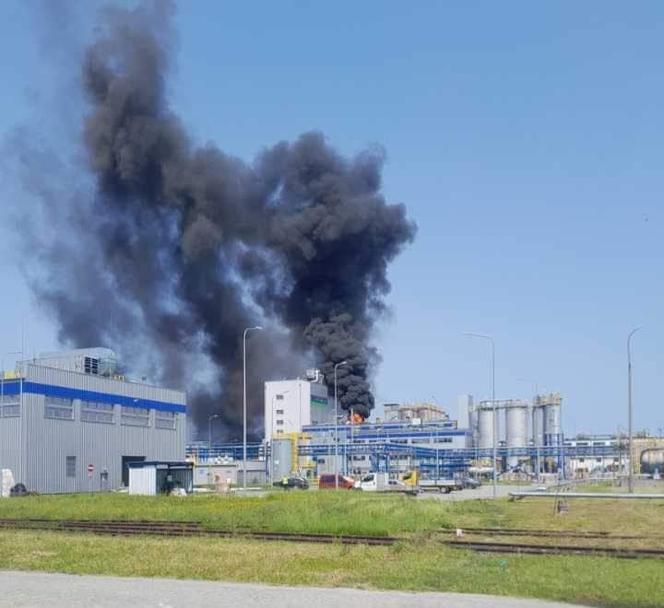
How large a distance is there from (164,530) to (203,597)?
1314cm

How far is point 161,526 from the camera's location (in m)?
28.1

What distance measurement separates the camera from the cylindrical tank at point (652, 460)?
109438mm

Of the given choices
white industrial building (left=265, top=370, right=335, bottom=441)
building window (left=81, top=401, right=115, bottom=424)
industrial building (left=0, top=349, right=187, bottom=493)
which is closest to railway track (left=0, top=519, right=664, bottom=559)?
industrial building (left=0, top=349, right=187, bottom=493)

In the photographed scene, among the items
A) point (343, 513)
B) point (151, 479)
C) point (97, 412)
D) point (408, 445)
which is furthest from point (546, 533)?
point (408, 445)

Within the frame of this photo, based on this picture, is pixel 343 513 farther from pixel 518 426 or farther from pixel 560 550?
pixel 518 426

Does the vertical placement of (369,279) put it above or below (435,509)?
above

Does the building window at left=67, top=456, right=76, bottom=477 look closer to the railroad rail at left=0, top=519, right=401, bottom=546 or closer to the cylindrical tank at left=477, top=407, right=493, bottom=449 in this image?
the railroad rail at left=0, top=519, right=401, bottom=546

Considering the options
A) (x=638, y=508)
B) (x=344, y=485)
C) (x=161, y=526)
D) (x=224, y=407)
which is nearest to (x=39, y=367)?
(x=344, y=485)

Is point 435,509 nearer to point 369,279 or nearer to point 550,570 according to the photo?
point 550,570

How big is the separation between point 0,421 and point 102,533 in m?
33.2

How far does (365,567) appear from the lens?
57.4 ft

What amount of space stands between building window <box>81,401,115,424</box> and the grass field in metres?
27.2

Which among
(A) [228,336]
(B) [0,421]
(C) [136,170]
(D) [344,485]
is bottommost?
(D) [344,485]

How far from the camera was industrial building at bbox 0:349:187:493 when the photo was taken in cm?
5584
